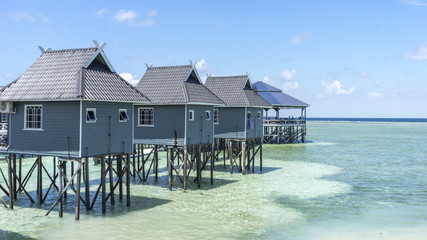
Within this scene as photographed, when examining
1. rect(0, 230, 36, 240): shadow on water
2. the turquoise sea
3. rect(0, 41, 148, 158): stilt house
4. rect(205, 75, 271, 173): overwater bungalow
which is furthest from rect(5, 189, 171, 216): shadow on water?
rect(205, 75, 271, 173): overwater bungalow

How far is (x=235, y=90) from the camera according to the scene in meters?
33.1

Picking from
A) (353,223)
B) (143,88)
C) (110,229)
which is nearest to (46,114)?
(110,229)

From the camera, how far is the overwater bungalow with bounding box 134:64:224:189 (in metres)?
24.7

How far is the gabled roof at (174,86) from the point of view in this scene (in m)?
24.9

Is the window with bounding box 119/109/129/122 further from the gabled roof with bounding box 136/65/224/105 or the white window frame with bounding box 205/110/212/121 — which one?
the white window frame with bounding box 205/110/212/121

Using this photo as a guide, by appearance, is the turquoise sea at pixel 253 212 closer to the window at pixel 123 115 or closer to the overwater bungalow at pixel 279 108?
the window at pixel 123 115

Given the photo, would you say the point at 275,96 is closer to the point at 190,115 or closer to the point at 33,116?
the point at 190,115

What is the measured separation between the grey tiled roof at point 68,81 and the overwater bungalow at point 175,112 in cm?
421

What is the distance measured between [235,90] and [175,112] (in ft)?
30.7

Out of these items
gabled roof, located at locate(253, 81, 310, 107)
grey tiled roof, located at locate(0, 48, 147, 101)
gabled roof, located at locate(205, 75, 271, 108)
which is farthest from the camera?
gabled roof, located at locate(253, 81, 310, 107)

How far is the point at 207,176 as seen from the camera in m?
31.1

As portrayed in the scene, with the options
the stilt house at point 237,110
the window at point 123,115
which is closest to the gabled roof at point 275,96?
the stilt house at point 237,110

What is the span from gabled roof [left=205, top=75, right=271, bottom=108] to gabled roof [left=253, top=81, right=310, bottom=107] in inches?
985

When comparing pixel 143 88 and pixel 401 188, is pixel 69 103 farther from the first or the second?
pixel 401 188
